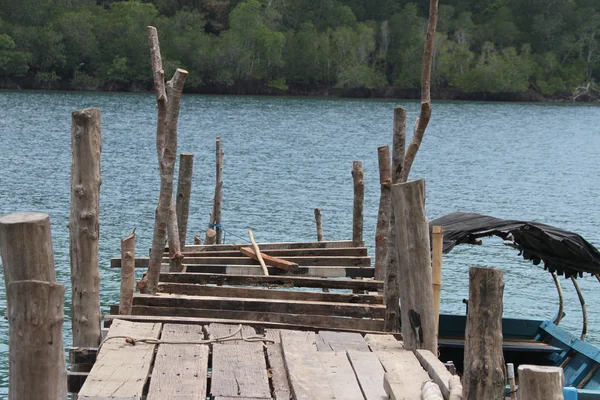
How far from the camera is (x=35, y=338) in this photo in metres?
5.33

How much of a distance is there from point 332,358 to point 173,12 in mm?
132044

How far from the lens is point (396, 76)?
13100cm

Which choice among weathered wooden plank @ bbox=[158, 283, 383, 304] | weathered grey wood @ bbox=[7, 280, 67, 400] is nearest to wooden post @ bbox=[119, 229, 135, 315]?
weathered wooden plank @ bbox=[158, 283, 383, 304]

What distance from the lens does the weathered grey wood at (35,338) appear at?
17.2 feet

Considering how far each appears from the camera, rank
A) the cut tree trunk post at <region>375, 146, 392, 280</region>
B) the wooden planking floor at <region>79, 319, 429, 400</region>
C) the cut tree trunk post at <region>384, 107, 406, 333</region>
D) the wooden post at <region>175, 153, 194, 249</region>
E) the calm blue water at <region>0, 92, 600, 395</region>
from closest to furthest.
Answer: the wooden planking floor at <region>79, 319, 429, 400</region>, the cut tree trunk post at <region>384, 107, 406, 333</region>, the cut tree trunk post at <region>375, 146, 392, 280</region>, the wooden post at <region>175, 153, 194, 249</region>, the calm blue water at <region>0, 92, 600, 395</region>

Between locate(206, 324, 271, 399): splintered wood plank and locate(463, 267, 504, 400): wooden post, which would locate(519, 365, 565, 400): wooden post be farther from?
locate(206, 324, 271, 399): splintered wood plank

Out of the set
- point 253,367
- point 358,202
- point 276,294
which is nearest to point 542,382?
point 253,367

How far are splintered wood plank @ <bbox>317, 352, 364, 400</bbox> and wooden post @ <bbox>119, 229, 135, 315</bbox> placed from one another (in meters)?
2.34

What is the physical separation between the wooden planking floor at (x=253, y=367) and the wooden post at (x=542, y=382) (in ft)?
5.38

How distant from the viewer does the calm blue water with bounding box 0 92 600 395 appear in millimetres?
27859

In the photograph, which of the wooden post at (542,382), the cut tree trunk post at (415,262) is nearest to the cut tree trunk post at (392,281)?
the cut tree trunk post at (415,262)

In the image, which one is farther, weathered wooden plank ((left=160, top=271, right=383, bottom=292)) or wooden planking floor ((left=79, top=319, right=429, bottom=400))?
weathered wooden plank ((left=160, top=271, right=383, bottom=292))

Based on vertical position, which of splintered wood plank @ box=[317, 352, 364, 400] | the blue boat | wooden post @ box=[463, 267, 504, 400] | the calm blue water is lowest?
the calm blue water

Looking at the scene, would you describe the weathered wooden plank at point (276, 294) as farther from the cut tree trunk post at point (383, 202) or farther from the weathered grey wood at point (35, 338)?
the weathered grey wood at point (35, 338)
